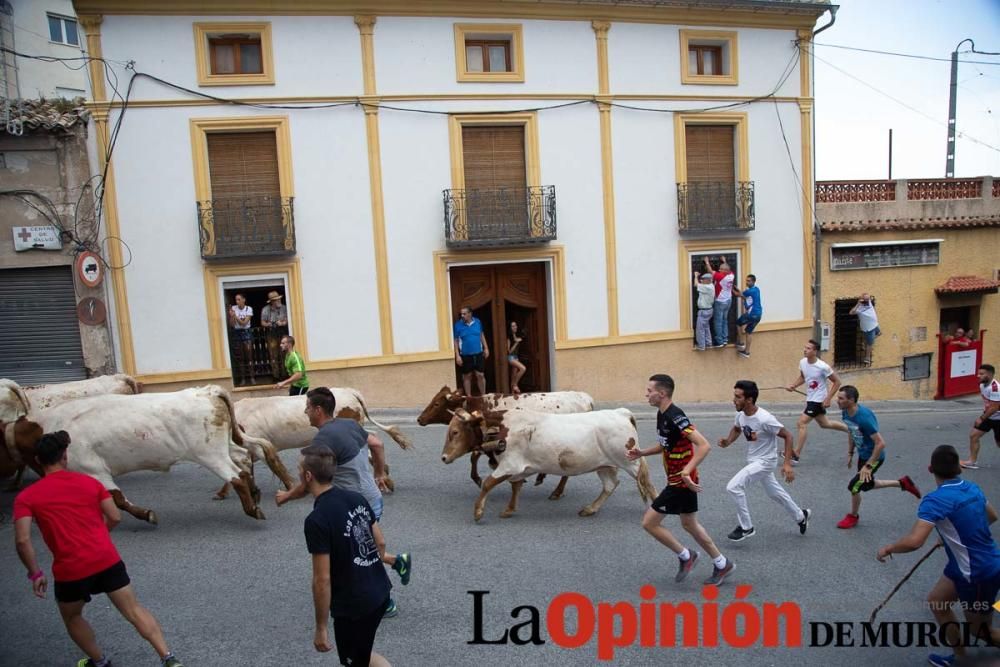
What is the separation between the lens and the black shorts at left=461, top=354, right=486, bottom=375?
1316cm

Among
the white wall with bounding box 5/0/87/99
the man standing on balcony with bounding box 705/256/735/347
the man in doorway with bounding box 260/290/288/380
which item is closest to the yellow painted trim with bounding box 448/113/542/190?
the man in doorway with bounding box 260/290/288/380

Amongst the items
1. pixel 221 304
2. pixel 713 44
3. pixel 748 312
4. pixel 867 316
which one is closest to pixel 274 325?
pixel 221 304

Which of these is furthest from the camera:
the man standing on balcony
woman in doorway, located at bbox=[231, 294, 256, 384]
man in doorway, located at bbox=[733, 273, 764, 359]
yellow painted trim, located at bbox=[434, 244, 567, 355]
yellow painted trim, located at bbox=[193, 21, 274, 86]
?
man in doorway, located at bbox=[733, 273, 764, 359]

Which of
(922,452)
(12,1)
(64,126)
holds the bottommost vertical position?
(922,452)

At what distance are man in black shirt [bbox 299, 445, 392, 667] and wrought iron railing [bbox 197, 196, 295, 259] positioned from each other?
31.9 ft

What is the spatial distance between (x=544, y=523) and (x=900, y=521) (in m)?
3.67

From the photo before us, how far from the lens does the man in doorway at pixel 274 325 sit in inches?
519

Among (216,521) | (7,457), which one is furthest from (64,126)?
(216,521)

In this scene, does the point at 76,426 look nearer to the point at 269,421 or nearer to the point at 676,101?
the point at 269,421

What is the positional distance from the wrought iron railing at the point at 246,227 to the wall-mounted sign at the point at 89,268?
5.66 ft

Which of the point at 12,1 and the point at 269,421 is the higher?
the point at 12,1

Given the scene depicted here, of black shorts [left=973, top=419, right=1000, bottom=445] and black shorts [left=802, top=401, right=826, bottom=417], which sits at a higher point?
black shorts [left=802, top=401, right=826, bottom=417]

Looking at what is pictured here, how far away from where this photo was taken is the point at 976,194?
1850 cm

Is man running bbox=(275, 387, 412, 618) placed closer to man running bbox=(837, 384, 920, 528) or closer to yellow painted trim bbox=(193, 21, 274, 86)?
man running bbox=(837, 384, 920, 528)
